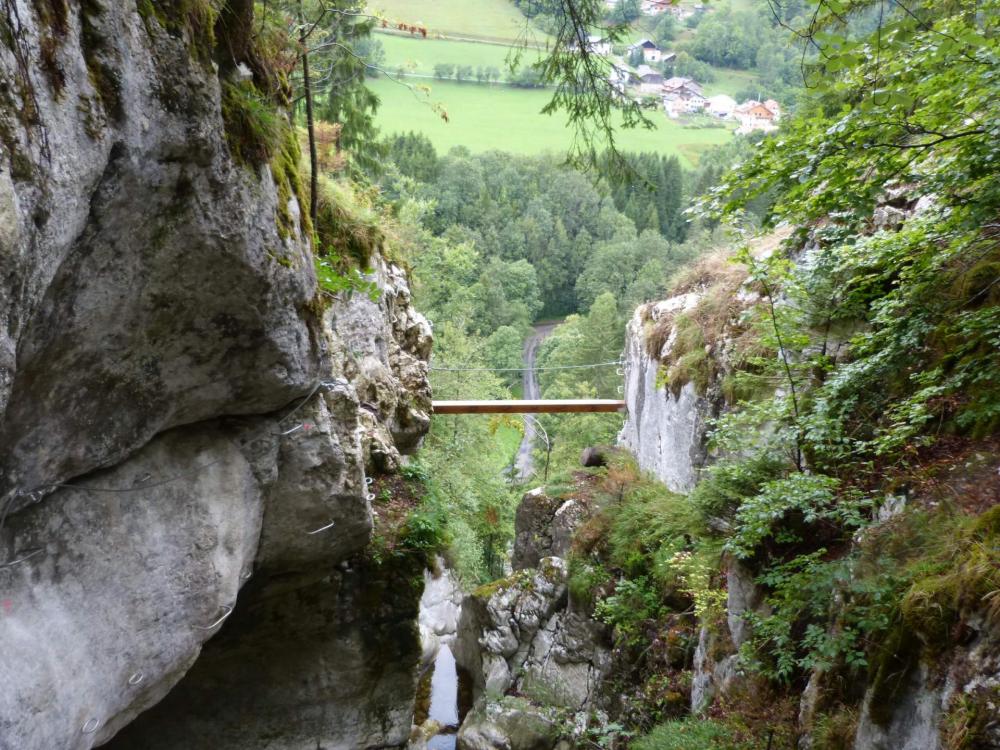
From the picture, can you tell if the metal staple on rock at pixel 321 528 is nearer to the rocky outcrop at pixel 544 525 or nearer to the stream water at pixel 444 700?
the rocky outcrop at pixel 544 525

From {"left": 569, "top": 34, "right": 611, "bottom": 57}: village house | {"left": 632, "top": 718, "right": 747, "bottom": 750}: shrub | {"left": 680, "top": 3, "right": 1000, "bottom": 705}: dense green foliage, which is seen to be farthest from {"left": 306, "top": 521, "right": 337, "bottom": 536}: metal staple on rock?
{"left": 569, "top": 34, "right": 611, "bottom": 57}: village house

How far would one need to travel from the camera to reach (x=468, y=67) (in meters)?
60.2

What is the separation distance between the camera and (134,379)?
411 centimetres

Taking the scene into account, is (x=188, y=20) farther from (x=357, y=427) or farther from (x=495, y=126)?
(x=495, y=126)

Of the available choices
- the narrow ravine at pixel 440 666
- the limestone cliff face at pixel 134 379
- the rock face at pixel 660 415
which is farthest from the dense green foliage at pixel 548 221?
the limestone cliff face at pixel 134 379

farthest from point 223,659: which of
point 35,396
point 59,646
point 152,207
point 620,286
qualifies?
point 620,286

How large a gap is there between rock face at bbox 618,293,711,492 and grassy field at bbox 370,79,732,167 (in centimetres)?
5212

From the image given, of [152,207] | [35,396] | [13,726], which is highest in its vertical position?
[152,207]

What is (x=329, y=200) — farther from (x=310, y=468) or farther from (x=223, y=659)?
(x=223, y=659)

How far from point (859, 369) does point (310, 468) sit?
4.72 m

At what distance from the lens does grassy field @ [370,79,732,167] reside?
2549 inches

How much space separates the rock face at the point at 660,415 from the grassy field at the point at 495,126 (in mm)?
Result: 52117

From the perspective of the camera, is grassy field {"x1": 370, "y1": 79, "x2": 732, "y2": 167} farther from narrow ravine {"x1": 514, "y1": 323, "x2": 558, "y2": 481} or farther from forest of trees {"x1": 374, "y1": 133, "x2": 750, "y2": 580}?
narrow ravine {"x1": 514, "y1": 323, "x2": 558, "y2": 481}

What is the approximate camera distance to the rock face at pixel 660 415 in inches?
421
